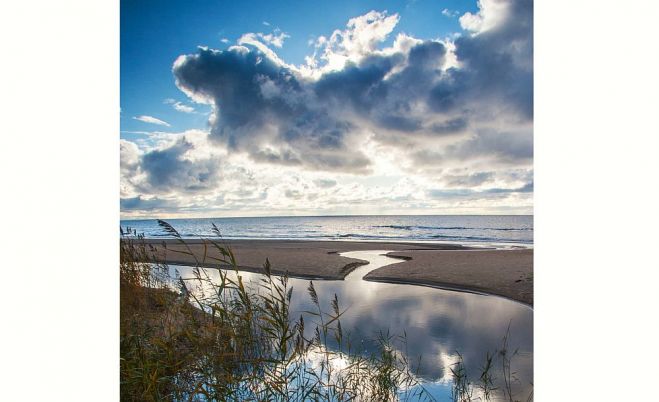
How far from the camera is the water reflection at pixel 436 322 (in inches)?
102

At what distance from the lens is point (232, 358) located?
2020mm

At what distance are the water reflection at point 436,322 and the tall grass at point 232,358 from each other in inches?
6.4

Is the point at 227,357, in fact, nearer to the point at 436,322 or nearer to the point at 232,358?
the point at 232,358

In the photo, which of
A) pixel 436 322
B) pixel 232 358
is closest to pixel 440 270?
pixel 436 322

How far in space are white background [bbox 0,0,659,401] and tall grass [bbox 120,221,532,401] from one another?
14.5 inches

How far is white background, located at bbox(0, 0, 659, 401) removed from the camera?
3.91 ft

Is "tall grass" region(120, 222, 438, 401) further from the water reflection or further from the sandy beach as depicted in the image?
the sandy beach

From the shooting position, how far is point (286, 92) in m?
3.87
